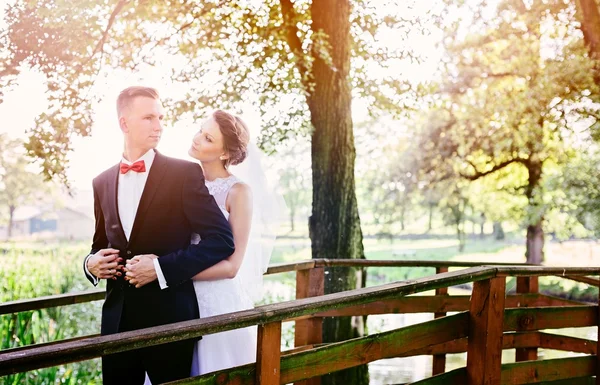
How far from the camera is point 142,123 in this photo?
2.50m

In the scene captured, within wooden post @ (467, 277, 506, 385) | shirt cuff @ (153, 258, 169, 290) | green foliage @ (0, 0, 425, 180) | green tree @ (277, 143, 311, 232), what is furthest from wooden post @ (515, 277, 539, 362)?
green tree @ (277, 143, 311, 232)

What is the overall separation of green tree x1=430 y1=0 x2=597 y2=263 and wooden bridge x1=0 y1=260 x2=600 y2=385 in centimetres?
649

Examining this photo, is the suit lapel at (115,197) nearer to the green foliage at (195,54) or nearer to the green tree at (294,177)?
the green foliage at (195,54)

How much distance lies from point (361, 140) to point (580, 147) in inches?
450

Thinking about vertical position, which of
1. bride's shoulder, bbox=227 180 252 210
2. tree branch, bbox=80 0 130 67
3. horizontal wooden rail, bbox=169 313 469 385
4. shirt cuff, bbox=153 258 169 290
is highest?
tree branch, bbox=80 0 130 67

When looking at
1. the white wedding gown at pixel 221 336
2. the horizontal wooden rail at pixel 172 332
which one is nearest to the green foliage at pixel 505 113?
the horizontal wooden rail at pixel 172 332

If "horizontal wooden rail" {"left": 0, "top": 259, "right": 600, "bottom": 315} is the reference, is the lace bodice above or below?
above

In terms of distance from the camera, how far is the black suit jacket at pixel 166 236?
2.49 metres

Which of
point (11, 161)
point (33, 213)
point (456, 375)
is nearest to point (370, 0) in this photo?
point (456, 375)

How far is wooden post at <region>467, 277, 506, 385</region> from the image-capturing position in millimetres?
3768

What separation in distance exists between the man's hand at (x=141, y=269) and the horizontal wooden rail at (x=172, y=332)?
0.85ft

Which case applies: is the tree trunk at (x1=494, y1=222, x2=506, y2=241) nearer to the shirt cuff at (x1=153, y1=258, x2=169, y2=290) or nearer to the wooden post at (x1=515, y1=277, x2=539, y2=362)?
the wooden post at (x1=515, y1=277, x2=539, y2=362)

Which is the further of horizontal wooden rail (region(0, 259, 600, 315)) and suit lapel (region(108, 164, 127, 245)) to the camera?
horizontal wooden rail (region(0, 259, 600, 315))

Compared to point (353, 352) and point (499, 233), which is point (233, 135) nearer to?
point (353, 352)
